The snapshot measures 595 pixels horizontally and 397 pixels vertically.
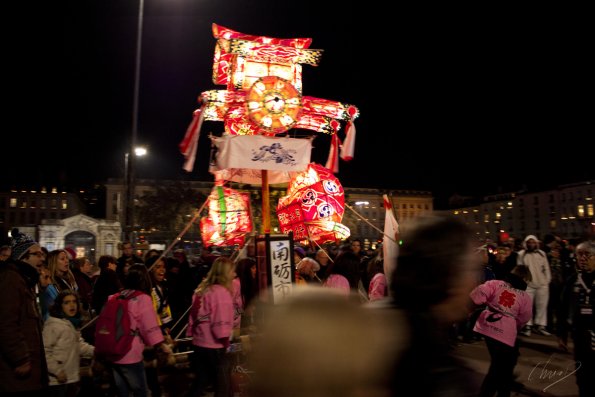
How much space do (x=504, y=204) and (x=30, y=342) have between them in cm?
10795

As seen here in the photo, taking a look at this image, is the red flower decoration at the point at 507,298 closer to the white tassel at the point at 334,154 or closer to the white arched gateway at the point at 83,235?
the white tassel at the point at 334,154

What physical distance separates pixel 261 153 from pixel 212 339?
389cm

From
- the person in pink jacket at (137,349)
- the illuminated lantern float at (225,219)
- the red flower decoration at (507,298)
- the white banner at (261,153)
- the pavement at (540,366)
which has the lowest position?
the pavement at (540,366)

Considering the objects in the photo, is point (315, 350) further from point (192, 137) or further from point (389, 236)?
point (192, 137)

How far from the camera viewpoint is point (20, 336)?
3867 mm

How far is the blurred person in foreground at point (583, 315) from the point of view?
484 cm

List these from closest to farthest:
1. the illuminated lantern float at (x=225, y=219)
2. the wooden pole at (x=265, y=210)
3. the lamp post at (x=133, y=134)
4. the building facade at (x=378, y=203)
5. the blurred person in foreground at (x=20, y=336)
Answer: the blurred person in foreground at (x=20, y=336) → the wooden pole at (x=265, y=210) → the illuminated lantern float at (x=225, y=219) → the lamp post at (x=133, y=134) → the building facade at (x=378, y=203)

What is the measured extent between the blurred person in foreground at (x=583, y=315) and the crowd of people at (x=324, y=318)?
1 cm

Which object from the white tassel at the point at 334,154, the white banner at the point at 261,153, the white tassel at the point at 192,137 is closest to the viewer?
the white banner at the point at 261,153

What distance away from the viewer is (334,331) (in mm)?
1532

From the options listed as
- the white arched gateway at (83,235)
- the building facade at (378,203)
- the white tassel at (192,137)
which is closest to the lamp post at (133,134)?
the white tassel at (192,137)

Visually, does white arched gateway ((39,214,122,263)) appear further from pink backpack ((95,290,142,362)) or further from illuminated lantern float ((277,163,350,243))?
pink backpack ((95,290,142,362))

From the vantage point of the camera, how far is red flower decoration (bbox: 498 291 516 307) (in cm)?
565

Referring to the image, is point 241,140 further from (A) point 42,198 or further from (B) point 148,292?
(A) point 42,198
